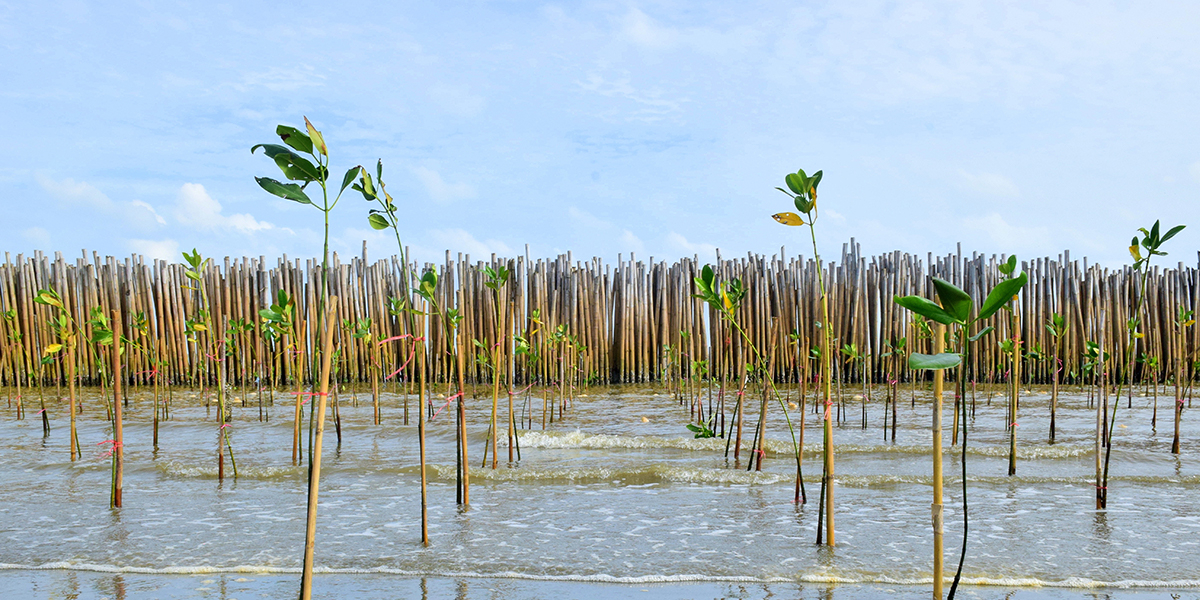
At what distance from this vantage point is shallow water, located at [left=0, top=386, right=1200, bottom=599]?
237 cm

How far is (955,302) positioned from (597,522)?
5.95 feet

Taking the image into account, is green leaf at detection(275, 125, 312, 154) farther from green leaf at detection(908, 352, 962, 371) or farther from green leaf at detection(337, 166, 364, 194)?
green leaf at detection(908, 352, 962, 371)

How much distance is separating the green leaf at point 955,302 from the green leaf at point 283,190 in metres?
1.25

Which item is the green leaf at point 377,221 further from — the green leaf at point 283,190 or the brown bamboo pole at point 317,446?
the brown bamboo pole at point 317,446

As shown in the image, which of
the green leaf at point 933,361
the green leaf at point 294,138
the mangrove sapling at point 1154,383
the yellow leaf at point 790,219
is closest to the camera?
the green leaf at point 933,361

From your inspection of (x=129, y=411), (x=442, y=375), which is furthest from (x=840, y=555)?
(x=442, y=375)

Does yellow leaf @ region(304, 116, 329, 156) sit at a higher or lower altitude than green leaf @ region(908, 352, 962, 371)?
higher

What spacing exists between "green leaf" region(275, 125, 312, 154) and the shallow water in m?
1.15

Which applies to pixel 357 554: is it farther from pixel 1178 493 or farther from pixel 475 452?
pixel 1178 493

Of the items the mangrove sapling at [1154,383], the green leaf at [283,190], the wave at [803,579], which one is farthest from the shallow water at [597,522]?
the green leaf at [283,190]

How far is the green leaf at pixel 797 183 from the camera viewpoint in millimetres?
2271

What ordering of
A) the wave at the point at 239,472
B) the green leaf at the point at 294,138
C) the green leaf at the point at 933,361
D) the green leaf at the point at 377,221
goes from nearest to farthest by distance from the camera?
the green leaf at the point at 933,361, the green leaf at the point at 294,138, the green leaf at the point at 377,221, the wave at the point at 239,472

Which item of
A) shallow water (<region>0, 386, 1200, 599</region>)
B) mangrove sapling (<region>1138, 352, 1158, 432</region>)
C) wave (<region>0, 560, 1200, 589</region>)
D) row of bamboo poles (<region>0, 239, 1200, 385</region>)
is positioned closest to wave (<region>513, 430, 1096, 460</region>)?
shallow water (<region>0, 386, 1200, 599</region>)

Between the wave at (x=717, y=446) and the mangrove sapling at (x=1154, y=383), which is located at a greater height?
the mangrove sapling at (x=1154, y=383)
